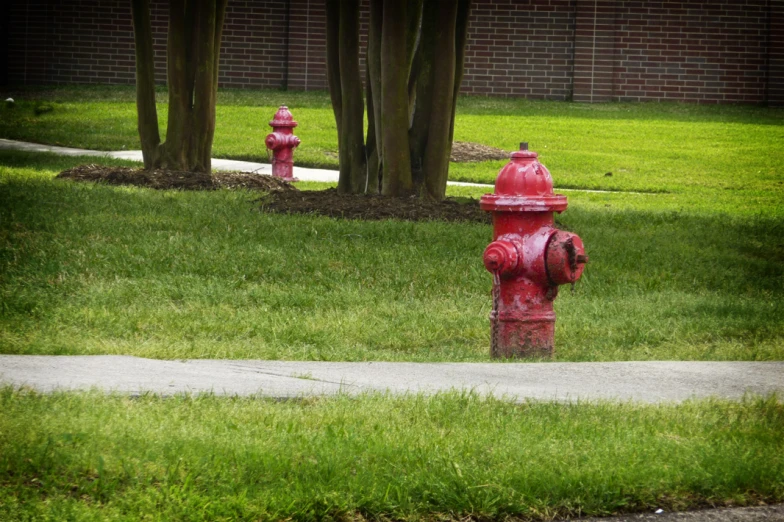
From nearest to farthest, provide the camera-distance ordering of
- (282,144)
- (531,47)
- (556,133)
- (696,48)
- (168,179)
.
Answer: (168,179) → (282,144) → (556,133) → (696,48) → (531,47)

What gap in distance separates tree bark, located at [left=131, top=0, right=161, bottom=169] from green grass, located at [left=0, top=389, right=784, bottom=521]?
9.14 m

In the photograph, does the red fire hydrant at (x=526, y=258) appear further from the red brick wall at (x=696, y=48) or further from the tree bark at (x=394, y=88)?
the red brick wall at (x=696, y=48)

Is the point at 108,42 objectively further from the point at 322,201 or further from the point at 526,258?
the point at 526,258

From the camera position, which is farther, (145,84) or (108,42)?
(108,42)

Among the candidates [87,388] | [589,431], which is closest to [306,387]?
[87,388]

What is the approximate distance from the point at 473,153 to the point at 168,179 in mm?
7198

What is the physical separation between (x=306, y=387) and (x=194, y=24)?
9144 mm

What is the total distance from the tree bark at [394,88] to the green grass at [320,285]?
114cm

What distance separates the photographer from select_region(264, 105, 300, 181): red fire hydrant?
15.1 m

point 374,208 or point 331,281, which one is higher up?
point 374,208

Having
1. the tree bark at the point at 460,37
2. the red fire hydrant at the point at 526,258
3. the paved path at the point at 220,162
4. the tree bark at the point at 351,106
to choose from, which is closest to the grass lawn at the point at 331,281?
the red fire hydrant at the point at 526,258

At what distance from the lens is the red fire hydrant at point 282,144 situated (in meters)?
15.1

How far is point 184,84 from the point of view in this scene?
13.3 m

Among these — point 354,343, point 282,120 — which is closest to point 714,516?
point 354,343
